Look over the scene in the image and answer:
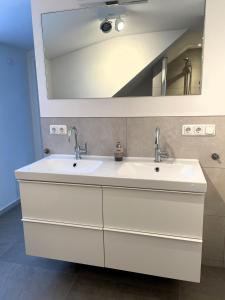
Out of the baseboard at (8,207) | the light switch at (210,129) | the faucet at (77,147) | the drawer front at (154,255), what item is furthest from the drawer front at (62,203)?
the baseboard at (8,207)

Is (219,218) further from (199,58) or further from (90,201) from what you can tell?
(199,58)

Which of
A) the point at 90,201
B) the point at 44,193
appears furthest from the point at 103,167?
the point at 44,193

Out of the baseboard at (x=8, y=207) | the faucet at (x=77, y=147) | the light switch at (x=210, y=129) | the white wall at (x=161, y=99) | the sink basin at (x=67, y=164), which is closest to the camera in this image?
the white wall at (x=161, y=99)

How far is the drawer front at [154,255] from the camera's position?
4.94ft

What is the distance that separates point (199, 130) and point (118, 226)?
3.10 ft

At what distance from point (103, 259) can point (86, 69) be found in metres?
1.50

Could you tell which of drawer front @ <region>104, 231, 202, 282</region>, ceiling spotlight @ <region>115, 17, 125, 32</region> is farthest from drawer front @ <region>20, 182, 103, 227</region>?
ceiling spotlight @ <region>115, 17, 125, 32</region>

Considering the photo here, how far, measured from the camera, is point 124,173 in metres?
1.68

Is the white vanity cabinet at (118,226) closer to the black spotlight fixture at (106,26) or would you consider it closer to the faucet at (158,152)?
the faucet at (158,152)

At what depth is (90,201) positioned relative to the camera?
1.61 m

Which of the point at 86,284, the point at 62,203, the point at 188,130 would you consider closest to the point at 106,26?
the point at 188,130

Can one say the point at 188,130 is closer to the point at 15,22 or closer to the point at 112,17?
the point at 112,17

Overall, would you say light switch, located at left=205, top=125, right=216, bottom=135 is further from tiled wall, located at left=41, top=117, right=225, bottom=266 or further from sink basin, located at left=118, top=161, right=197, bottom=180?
sink basin, located at left=118, top=161, right=197, bottom=180

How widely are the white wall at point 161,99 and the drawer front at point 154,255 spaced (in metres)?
0.95
